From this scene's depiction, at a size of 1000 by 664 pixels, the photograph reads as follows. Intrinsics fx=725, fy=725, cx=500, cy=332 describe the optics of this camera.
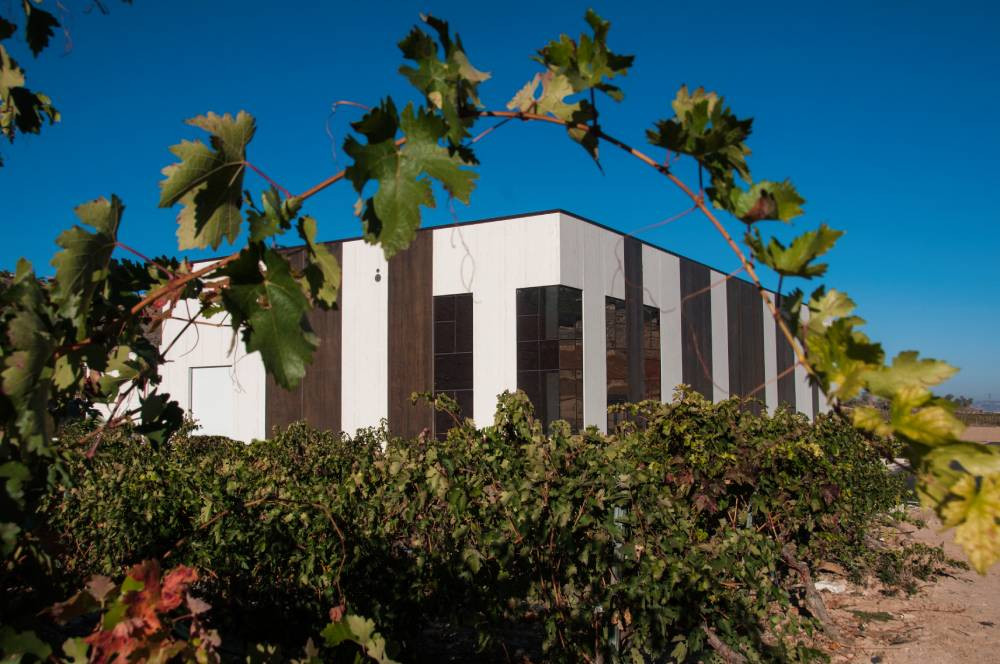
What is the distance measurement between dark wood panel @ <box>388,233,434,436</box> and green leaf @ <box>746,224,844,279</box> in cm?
1551

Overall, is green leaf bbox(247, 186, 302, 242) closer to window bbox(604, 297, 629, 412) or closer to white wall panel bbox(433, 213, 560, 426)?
white wall panel bbox(433, 213, 560, 426)

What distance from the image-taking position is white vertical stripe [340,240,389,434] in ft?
55.8

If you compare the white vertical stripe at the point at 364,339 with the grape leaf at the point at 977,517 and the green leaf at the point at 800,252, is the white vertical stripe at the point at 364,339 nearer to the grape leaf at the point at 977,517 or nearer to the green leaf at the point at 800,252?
the green leaf at the point at 800,252

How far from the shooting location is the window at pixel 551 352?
15.1 metres

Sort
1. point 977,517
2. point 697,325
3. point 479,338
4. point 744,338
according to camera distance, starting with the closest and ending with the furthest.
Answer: point 977,517, point 479,338, point 697,325, point 744,338

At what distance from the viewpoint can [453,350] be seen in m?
16.2

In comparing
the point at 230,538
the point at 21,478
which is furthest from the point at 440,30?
the point at 230,538

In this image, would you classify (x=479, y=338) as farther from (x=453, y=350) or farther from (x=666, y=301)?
(x=666, y=301)

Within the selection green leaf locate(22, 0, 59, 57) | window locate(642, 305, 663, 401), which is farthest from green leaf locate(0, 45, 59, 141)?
window locate(642, 305, 663, 401)

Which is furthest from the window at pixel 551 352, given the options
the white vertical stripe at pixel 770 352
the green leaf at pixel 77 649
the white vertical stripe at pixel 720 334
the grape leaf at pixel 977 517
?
the grape leaf at pixel 977 517

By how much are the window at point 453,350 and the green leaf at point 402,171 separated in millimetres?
14944

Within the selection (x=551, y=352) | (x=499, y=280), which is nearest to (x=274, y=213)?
(x=551, y=352)

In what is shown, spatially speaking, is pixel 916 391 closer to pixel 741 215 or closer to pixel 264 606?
pixel 741 215

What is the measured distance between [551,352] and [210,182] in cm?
1425
